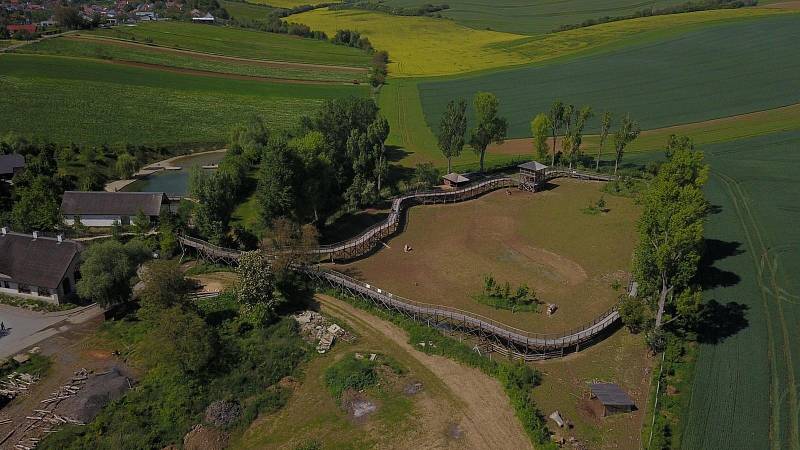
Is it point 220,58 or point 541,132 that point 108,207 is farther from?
point 220,58

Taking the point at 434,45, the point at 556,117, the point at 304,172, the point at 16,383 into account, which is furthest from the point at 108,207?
the point at 434,45

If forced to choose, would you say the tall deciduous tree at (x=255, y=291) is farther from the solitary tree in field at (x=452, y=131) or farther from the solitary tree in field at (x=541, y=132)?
the solitary tree in field at (x=541, y=132)

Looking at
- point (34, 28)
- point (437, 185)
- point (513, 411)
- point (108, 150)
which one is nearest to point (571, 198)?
point (437, 185)

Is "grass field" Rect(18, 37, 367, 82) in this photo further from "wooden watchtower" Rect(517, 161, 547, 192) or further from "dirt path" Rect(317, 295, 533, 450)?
"dirt path" Rect(317, 295, 533, 450)

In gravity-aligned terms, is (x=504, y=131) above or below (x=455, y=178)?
above

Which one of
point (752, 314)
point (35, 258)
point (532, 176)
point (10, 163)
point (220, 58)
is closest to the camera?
point (752, 314)

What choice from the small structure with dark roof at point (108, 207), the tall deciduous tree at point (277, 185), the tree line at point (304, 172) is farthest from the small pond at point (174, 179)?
the tall deciduous tree at point (277, 185)
